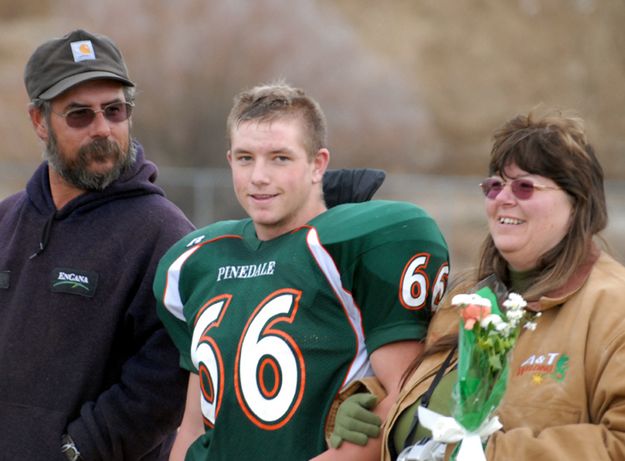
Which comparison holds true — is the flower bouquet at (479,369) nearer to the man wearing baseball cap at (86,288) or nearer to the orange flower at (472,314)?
the orange flower at (472,314)

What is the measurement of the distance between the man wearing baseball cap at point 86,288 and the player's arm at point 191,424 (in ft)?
0.88

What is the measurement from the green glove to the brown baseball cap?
5.67ft

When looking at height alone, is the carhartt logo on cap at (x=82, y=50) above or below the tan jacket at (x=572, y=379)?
above

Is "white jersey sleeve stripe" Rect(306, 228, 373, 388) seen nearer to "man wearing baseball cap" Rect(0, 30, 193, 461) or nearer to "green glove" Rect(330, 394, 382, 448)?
"green glove" Rect(330, 394, 382, 448)

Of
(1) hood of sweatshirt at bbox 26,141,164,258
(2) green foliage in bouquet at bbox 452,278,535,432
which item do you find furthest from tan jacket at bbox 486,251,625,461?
(1) hood of sweatshirt at bbox 26,141,164,258

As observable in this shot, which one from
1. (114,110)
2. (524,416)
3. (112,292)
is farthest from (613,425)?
(114,110)

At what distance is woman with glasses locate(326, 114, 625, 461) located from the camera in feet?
9.80

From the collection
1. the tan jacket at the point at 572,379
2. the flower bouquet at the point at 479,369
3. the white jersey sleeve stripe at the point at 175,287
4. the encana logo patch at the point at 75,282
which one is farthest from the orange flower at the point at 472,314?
the encana logo patch at the point at 75,282

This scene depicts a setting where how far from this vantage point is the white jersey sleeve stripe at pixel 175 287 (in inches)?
155

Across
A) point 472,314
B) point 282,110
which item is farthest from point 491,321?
point 282,110

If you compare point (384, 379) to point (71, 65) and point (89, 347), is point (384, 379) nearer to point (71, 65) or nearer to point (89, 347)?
point (89, 347)

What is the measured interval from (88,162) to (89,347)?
0.74 meters

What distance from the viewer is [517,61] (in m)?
33.9

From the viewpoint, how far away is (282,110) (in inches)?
147
